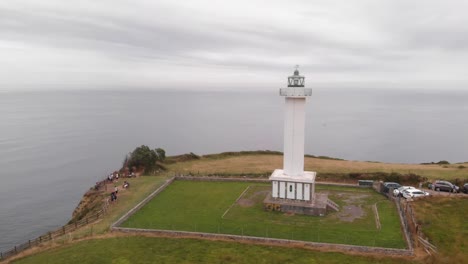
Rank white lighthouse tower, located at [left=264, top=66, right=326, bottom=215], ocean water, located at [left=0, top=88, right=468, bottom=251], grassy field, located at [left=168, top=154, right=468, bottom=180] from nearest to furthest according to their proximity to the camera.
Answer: white lighthouse tower, located at [left=264, top=66, right=326, bottom=215], grassy field, located at [left=168, top=154, right=468, bottom=180], ocean water, located at [left=0, top=88, right=468, bottom=251]

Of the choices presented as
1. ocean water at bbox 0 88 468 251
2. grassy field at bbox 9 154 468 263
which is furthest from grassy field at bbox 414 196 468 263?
ocean water at bbox 0 88 468 251

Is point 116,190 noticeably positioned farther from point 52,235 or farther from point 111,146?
point 111,146

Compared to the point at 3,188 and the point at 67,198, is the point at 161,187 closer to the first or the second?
the point at 67,198

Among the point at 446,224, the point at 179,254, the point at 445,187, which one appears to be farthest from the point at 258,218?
the point at 445,187

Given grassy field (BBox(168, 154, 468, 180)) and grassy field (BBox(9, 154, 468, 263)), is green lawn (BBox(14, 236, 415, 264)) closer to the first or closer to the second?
grassy field (BBox(9, 154, 468, 263))

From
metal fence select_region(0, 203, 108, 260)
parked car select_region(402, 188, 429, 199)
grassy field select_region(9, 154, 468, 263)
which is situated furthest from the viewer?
parked car select_region(402, 188, 429, 199)

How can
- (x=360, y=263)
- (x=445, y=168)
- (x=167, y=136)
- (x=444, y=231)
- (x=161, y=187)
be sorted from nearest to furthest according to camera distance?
(x=360, y=263) < (x=444, y=231) < (x=161, y=187) < (x=445, y=168) < (x=167, y=136)

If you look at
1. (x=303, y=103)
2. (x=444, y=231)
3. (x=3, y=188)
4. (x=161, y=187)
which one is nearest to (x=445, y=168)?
(x=444, y=231)
